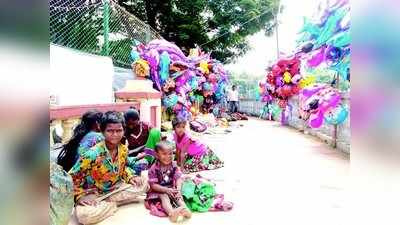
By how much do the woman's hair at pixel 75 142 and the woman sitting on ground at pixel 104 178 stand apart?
0.24ft

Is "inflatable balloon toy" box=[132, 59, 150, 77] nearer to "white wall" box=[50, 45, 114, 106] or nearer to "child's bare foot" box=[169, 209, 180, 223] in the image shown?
"white wall" box=[50, 45, 114, 106]

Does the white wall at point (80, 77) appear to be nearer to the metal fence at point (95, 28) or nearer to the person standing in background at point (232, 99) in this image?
the metal fence at point (95, 28)

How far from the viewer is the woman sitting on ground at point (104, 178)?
2.68 meters

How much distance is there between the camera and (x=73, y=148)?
110 inches

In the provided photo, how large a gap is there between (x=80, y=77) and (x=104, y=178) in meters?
1.92

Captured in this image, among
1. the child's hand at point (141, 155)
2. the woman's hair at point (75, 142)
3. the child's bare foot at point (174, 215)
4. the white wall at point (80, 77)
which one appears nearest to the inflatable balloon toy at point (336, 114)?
the child's hand at point (141, 155)

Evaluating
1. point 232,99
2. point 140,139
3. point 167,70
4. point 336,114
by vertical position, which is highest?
point 167,70

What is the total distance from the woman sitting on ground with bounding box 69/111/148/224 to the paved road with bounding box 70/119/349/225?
107 millimetres

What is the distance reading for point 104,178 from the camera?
2.90 metres

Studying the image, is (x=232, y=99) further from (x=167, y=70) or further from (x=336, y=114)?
(x=336, y=114)

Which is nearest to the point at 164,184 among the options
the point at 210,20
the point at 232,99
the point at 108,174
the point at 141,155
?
the point at 108,174
